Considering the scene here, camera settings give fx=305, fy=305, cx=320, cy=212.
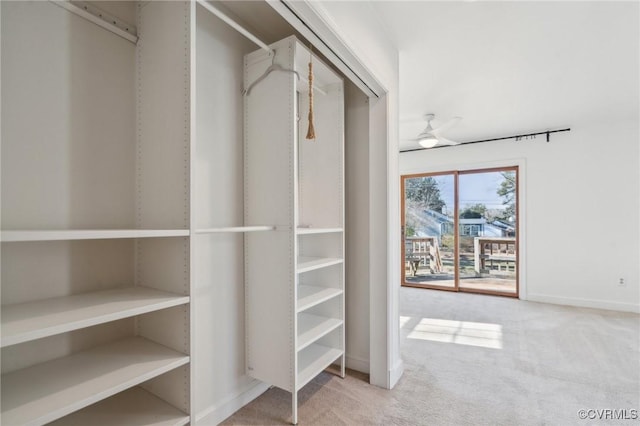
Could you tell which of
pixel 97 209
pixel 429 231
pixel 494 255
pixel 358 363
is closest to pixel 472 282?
pixel 494 255

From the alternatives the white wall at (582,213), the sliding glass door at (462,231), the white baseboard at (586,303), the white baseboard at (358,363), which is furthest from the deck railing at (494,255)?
the white baseboard at (358,363)

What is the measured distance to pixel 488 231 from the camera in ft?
17.1

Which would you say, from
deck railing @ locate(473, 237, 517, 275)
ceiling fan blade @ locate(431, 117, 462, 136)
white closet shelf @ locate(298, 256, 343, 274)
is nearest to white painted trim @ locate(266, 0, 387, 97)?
white closet shelf @ locate(298, 256, 343, 274)

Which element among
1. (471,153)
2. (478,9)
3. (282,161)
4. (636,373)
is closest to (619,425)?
(636,373)

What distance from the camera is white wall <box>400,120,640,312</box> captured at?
411 centimetres

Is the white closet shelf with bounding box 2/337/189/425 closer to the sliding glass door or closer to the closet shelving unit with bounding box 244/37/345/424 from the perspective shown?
the closet shelving unit with bounding box 244/37/345/424

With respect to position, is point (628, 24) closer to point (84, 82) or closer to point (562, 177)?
point (562, 177)

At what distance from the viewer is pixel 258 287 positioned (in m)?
1.94

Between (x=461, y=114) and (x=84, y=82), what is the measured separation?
389 cm

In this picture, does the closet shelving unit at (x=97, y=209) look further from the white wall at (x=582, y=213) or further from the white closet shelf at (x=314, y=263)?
the white wall at (x=582, y=213)

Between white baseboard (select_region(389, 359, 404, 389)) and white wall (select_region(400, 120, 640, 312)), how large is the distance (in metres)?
3.52

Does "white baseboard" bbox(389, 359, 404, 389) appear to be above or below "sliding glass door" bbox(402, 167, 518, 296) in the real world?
below

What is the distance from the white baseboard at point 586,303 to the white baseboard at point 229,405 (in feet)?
14.7

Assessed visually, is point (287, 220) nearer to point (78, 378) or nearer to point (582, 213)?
point (78, 378)
